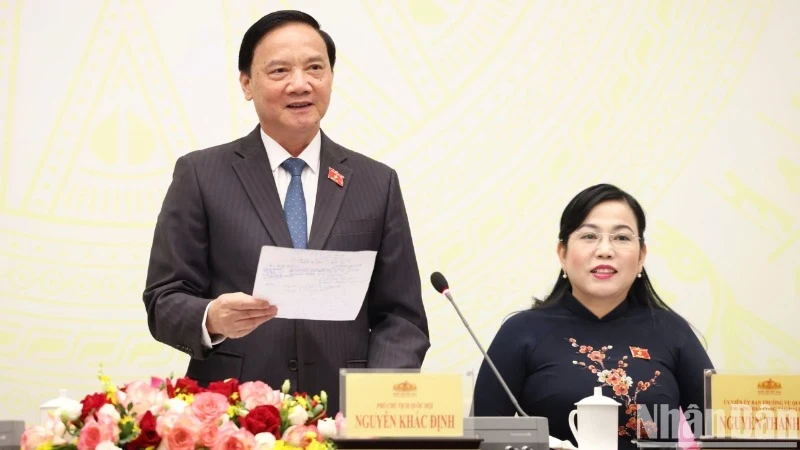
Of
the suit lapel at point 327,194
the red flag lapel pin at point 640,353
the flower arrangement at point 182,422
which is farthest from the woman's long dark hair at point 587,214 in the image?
the flower arrangement at point 182,422

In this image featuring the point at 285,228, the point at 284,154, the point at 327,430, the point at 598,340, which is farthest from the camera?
the point at 598,340

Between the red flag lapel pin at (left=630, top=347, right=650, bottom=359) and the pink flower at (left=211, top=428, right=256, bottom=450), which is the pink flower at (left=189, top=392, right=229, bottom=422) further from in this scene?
the red flag lapel pin at (left=630, top=347, right=650, bottom=359)

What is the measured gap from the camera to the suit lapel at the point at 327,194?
8.65ft

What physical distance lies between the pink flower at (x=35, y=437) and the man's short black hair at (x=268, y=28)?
1.26 m

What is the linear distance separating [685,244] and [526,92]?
0.76 m

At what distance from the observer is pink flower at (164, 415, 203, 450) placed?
68.9 inches

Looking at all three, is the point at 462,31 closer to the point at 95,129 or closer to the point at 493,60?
the point at 493,60

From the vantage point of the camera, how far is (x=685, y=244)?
4.02 metres

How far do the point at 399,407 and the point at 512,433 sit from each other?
0.36m

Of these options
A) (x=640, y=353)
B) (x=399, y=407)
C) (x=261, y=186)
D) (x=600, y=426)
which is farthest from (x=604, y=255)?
(x=399, y=407)

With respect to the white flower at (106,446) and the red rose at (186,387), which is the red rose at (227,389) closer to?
the red rose at (186,387)

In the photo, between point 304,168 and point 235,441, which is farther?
point 304,168

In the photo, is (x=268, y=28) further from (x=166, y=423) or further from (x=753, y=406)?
(x=753, y=406)

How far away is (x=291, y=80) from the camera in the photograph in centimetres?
271
